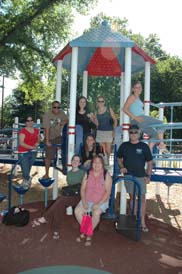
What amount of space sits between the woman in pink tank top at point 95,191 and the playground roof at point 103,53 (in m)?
2.37

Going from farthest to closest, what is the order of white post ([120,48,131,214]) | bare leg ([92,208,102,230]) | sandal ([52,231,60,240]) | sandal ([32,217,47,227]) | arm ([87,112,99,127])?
arm ([87,112,99,127]), white post ([120,48,131,214]), sandal ([32,217,47,227]), sandal ([52,231,60,240]), bare leg ([92,208,102,230])

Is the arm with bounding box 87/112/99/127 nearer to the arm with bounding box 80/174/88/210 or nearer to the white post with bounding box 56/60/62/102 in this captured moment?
the white post with bounding box 56/60/62/102

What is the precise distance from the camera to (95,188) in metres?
5.84

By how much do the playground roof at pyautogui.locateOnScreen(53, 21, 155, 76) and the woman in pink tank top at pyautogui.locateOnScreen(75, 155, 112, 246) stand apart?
237 cm

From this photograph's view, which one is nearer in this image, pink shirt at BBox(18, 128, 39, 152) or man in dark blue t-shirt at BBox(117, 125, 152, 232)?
man in dark blue t-shirt at BBox(117, 125, 152, 232)

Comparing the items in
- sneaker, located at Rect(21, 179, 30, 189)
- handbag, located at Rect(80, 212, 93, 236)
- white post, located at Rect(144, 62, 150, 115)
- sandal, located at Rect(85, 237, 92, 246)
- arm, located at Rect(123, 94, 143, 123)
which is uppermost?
white post, located at Rect(144, 62, 150, 115)

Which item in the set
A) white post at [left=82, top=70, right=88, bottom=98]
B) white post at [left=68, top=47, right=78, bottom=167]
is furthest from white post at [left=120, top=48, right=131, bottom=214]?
white post at [left=82, top=70, right=88, bottom=98]

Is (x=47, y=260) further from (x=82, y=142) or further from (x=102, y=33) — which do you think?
(x=102, y=33)

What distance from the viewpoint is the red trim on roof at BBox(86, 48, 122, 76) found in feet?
30.3

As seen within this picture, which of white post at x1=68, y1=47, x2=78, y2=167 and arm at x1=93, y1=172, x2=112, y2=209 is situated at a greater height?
white post at x1=68, y1=47, x2=78, y2=167

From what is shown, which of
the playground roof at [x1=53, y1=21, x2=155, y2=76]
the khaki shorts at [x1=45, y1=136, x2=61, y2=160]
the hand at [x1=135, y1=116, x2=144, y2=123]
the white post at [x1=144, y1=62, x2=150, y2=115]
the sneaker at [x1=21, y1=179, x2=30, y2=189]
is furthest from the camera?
the khaki shorts at [x1=45, y1=136, x2=61, y2=160]

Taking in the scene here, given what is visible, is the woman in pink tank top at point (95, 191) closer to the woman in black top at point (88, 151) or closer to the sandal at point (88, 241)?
the sandal at point (88, 241)

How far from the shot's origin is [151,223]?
6.94m

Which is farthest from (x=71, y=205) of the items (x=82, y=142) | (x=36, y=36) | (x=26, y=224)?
(x=36, y=36)
